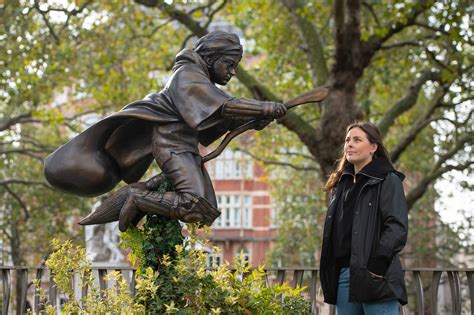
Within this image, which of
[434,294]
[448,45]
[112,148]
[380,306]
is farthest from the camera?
[448,45]

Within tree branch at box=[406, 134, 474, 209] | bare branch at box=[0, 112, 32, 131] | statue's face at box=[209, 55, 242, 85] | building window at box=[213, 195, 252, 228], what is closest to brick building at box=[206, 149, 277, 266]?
building window at box=[213, 195, 252, 228]

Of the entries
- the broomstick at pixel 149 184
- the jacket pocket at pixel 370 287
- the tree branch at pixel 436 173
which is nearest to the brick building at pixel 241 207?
the tree branch at pixel 436 173

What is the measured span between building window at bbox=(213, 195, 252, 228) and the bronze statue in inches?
1613

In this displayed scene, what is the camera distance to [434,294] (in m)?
6.75

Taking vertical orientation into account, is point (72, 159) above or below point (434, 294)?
above

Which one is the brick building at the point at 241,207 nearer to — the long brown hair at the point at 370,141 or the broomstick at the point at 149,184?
the broomstick at the point at 149,184

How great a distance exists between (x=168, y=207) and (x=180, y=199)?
0.10 m

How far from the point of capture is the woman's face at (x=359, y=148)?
17.5 ft

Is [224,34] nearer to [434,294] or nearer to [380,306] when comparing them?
[380,306]

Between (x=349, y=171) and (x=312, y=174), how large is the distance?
2329 cm

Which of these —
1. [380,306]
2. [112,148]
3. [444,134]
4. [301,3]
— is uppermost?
[301,3]

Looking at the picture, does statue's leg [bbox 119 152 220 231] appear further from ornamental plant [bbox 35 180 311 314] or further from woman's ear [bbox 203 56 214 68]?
woman's ear [bbox 203 56 214 68]

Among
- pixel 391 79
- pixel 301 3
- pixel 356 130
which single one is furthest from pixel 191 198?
pixel 391 79

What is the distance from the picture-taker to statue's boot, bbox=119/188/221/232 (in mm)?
Result: 5316
